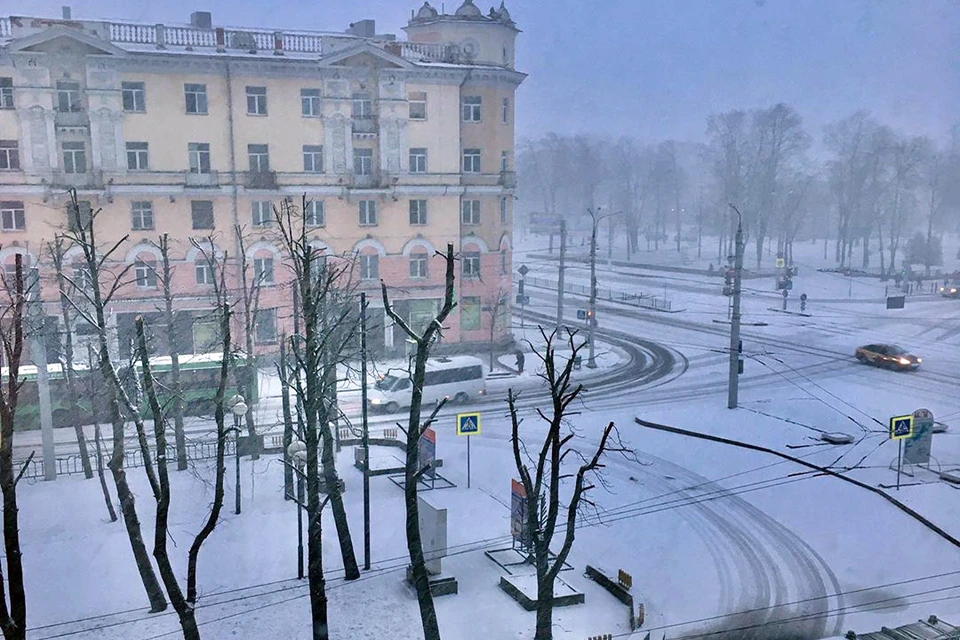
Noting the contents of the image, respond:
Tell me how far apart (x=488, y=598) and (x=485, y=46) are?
93.0 feet

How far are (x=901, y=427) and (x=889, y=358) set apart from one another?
49.5 feet

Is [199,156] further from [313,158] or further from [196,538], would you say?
[196,538]

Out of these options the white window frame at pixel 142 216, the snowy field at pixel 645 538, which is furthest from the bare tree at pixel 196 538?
the white window frame at pixel 142 216

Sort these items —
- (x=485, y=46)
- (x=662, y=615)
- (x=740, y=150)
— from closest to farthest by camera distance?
1. (x=662, y=615)
2. (x=485, y=46)
3. (x=740, y=150)

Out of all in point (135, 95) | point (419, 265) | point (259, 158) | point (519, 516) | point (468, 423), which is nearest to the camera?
point (519, 516)

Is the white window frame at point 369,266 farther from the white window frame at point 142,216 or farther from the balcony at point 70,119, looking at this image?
the balcony at point 70,119

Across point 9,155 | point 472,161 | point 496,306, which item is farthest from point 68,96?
point 496,306

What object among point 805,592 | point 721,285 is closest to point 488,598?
point 805,592

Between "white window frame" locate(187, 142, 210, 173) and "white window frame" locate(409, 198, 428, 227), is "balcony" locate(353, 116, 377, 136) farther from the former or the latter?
"white window frame" locate(187, 142, 210, 173)

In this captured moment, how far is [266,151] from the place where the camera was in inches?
1372

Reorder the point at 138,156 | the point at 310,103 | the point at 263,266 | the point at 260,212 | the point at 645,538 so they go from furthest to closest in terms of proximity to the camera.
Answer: the point at 263,266 < the point at 260,212 < the point at 310,103 < the point at 138,156 < the point at 645,538

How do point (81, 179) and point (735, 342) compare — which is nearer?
point (735, 342)

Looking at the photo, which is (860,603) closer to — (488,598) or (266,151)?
(488,598)

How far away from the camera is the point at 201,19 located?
1469 inches
